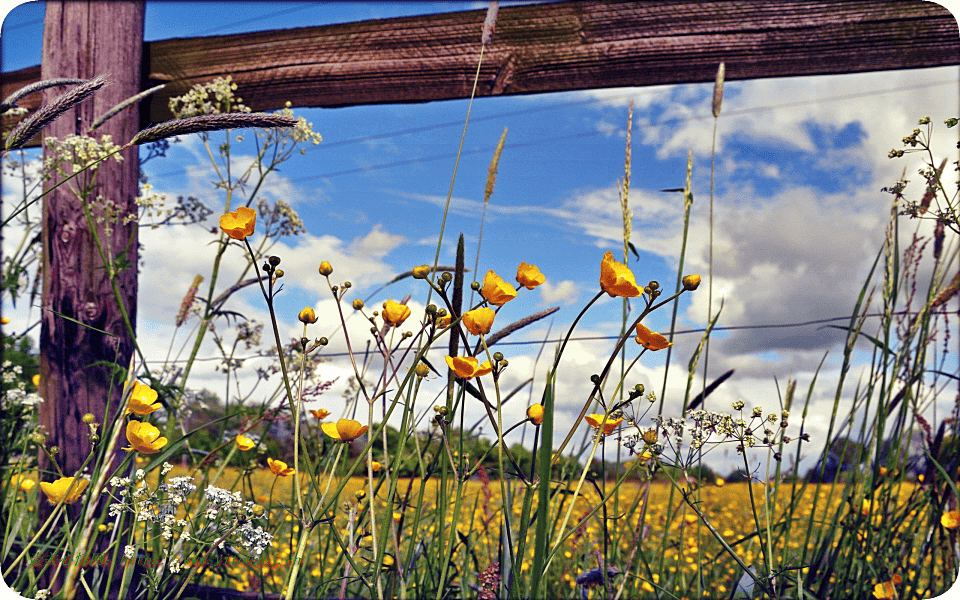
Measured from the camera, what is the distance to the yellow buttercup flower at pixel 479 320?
0.76 metres

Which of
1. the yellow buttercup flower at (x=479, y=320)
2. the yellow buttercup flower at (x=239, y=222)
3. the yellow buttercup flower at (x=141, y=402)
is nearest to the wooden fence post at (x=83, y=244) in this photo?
the yellow buttercup flower at (x=141, y=402)

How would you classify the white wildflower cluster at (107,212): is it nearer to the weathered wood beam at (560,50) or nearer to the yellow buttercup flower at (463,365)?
the weathered wood beam at (560,50)

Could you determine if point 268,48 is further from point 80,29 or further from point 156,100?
point 80,29

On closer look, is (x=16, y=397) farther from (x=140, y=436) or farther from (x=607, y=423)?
(x=607, y=423)

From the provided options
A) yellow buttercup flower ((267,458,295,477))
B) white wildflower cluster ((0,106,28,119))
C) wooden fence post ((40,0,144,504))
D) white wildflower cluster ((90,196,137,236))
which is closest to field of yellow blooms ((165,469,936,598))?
yellow buttercup flower ((267,458,295,477))

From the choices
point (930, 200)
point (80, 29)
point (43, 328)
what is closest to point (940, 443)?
point (930, 200)

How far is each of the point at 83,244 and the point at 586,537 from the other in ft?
5.65

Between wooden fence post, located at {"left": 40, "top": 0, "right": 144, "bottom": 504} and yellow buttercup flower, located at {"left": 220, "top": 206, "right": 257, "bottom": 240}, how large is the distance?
1103 mm

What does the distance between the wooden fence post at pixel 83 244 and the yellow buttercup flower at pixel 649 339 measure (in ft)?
5.03

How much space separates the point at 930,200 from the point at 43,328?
240 cm

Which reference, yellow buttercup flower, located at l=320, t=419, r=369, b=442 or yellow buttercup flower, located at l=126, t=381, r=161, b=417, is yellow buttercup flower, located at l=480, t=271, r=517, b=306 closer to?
yellow buttercup flower, located at l=320, t=419, r=369, b=442

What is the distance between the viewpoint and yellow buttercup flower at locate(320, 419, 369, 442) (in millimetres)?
847

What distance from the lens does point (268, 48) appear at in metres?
1.92

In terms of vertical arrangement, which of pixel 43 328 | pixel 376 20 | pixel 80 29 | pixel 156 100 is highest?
pixel 376 20
